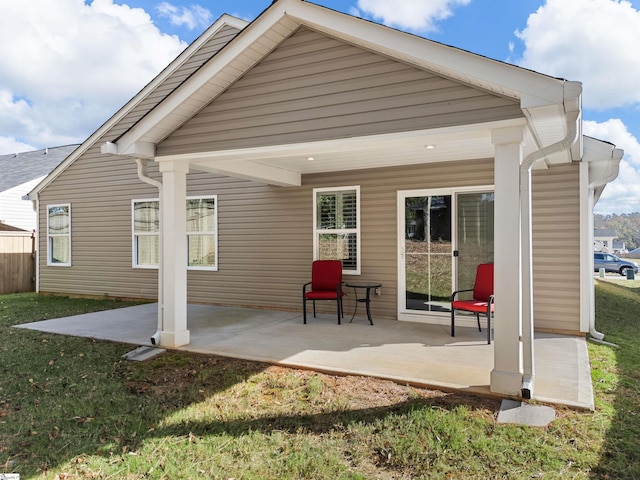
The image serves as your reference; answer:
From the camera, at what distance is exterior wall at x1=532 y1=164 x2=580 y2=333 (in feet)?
17.8

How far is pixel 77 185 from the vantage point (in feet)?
32.0

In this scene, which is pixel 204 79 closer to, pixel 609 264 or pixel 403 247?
pixel 403 247

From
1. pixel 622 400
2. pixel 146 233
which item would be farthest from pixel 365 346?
pixel 146 233

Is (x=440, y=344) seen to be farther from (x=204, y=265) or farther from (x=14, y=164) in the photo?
(x=14, y=164)

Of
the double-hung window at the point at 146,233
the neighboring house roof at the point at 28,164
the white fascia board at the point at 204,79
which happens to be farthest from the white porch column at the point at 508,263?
Answer: the neighboring house roof at the point at 28,164

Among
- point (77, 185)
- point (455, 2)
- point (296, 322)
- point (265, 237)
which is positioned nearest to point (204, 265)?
point (265, 237)

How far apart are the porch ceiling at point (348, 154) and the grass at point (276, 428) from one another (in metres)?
2.18

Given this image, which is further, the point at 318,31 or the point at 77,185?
the point at 77,185

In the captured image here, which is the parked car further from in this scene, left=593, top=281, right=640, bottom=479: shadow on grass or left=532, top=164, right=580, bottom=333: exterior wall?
left=532, top=164, right=580, bottom=333: exterior wall

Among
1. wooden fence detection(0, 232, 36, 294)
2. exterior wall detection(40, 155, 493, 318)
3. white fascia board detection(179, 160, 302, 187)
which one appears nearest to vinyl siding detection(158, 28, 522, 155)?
white fascia board detection(179, 160, 302, 187)

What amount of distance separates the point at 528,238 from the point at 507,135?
0.86 metres

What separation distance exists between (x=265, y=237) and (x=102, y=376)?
4025 mm

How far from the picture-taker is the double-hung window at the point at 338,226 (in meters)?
6.84

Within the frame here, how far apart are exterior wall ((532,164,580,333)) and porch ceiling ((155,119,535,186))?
0.94 m
